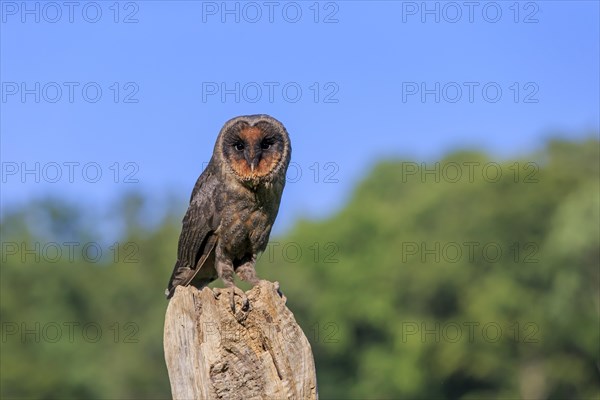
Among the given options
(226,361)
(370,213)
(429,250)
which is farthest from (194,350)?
(370,213)

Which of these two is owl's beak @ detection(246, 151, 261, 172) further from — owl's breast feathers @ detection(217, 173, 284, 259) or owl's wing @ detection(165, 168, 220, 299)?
owl's wing @ detection(165, 168, 220, 299)

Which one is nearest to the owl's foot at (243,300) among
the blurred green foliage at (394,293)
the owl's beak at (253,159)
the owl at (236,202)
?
the owl at (236,202)

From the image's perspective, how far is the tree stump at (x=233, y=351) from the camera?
9.20 metres

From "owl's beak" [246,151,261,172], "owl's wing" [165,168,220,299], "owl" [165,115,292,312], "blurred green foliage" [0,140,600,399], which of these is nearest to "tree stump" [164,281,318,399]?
"owl" [165,115,292,312]

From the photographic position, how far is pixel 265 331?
961 cm

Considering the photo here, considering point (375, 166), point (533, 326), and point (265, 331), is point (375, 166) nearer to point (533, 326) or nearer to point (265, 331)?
point (533, 326)

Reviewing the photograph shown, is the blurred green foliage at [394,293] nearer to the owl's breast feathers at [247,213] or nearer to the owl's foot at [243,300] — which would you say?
the owl's breast feathers at [247,213]

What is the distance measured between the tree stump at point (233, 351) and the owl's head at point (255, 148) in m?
2.84

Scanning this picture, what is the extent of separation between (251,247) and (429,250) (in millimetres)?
60156

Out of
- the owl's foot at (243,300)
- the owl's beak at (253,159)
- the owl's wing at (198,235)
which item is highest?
the owl's beak at (253,159)

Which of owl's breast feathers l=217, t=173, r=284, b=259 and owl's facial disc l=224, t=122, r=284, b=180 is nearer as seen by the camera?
owl's facial disc l=224, t=122, r=284, b=180

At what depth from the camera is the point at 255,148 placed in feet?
40.8

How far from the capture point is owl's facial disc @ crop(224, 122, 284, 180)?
12430 millimetres

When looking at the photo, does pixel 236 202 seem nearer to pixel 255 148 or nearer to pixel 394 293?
pixel 255 148
